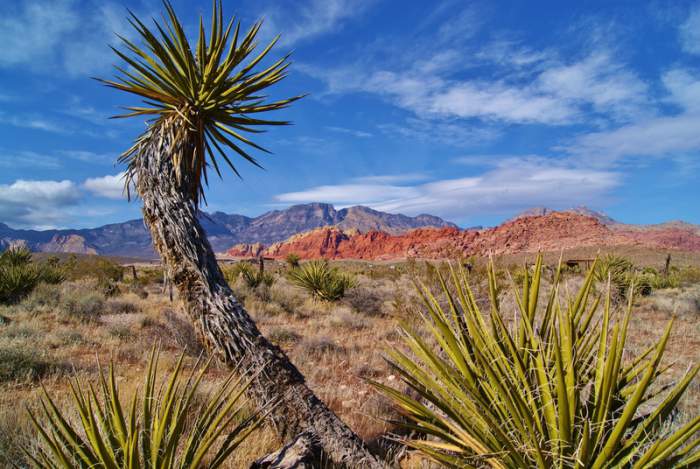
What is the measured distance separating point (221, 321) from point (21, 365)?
→ 4.34m

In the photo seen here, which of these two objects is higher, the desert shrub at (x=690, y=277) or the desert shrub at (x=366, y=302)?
the desert shrub at (x=366, y=302)

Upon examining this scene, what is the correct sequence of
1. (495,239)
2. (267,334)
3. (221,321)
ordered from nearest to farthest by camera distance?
(221,321), (267,334), (495,239)

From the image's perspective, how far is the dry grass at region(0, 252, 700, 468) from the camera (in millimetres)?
4137

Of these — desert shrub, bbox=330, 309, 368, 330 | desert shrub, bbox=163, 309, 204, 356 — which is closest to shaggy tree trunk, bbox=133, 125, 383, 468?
desert shrub, bbox=163, 309, 204, 356

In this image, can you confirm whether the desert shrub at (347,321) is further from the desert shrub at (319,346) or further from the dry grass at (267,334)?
the desert shrub at (319,346)

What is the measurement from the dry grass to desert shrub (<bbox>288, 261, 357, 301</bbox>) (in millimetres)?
397

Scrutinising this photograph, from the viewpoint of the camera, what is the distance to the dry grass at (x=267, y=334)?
4.14m

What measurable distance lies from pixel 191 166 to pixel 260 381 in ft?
6.87

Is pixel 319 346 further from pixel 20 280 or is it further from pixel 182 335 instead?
pixel 20 280

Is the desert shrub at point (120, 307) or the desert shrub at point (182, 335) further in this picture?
the desert shrub at point (120, 307)

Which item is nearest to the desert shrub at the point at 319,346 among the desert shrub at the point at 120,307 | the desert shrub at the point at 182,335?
the desert shrub at the point at 182,335

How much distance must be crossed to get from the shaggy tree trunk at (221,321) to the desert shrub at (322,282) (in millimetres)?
9755

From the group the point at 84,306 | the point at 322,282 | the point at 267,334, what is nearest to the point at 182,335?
the point at 267,334

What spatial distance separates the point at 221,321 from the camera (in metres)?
3.10
